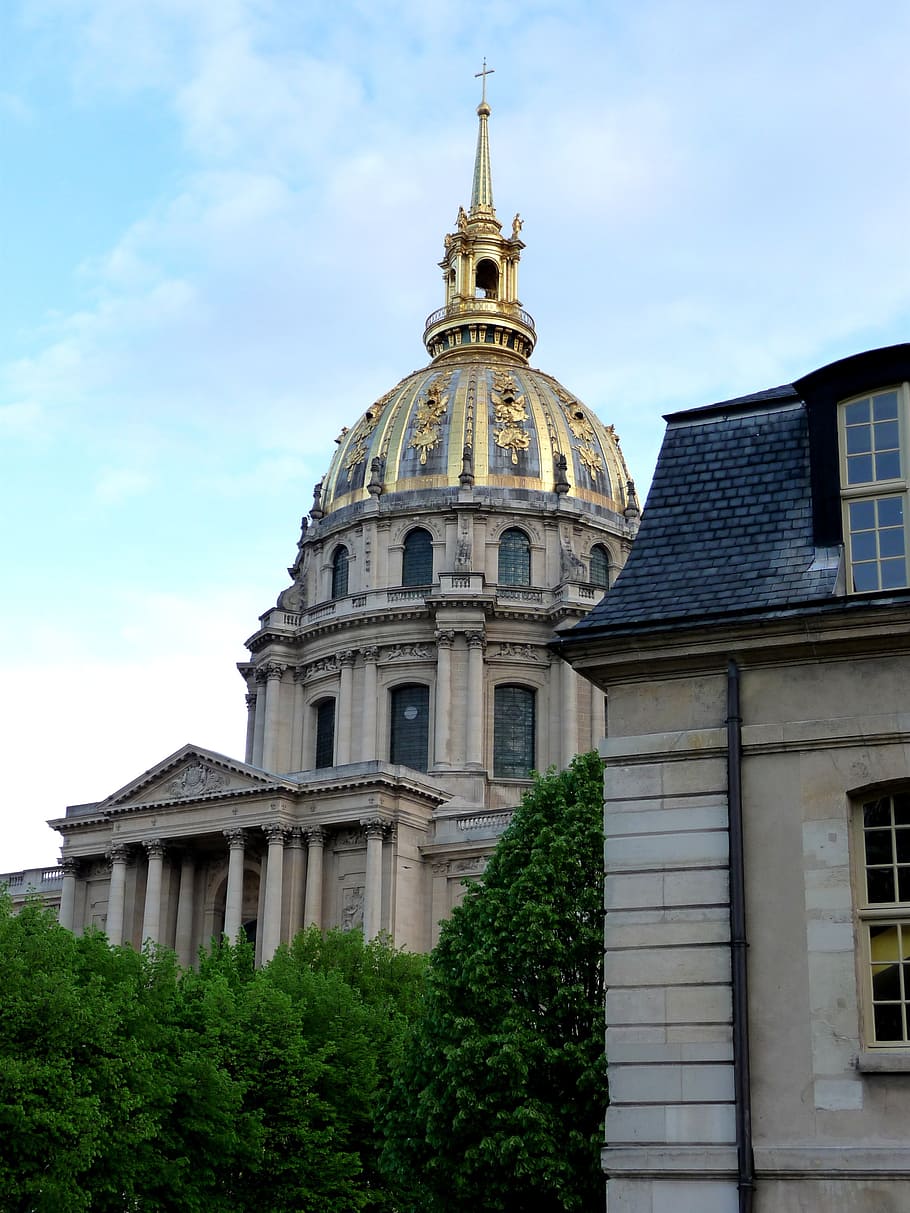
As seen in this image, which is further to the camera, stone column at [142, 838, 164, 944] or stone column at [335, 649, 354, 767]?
stone column at [335, 649, 354, 767]

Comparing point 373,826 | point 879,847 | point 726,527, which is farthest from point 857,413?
point 373,826

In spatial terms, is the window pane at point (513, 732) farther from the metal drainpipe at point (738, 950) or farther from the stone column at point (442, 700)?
the metal drainpipe at point (738, 950)

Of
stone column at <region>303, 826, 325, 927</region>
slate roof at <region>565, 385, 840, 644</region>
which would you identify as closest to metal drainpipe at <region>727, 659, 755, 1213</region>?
slate roof at <region>565, 385, 840, 644</region>

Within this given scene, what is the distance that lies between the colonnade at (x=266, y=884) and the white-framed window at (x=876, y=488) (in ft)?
173

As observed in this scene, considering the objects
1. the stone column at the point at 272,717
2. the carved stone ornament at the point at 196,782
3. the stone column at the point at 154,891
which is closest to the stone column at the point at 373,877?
the carved stone ornament at the point at 196,782

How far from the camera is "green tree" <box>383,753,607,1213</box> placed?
3153cm

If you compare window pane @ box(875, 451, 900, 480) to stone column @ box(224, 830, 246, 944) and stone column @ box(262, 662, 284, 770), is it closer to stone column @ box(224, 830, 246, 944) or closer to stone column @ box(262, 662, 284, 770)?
stone column @ box(224, 830, 246, 944)

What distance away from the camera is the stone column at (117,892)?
7606 cm

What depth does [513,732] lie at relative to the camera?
8606 cm

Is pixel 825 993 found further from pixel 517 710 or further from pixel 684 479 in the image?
pixel 517 710

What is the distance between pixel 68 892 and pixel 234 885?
10.9m

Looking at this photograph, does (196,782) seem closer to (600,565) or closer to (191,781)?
(191,781)

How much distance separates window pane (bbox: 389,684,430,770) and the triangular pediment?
1292 cm

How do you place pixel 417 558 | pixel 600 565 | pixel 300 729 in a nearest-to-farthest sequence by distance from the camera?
pixel 417 558 < pixel 300 729 < pixel 600 565
